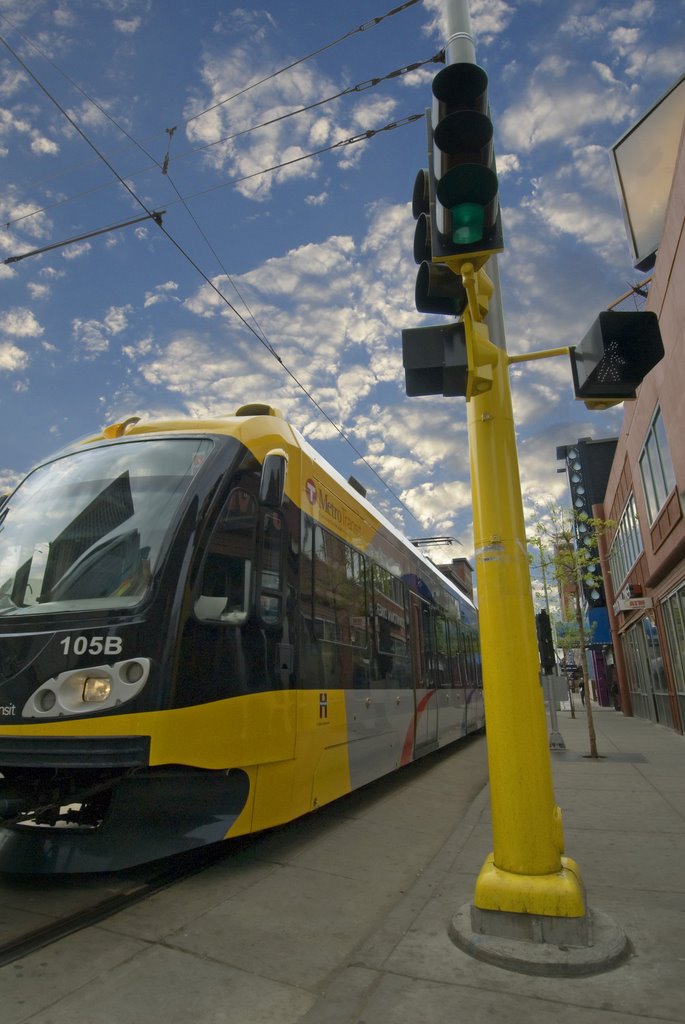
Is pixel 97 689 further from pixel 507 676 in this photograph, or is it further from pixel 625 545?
pixel 625 545

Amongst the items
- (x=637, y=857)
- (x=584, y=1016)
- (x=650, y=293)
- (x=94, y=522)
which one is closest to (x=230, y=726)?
(x=94, y=522)

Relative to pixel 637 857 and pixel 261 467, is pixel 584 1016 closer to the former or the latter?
pixel 637 857

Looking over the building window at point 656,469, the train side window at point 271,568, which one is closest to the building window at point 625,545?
the building window at point 656,469

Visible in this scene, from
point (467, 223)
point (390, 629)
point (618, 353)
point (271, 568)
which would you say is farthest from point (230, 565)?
point (390, 629)

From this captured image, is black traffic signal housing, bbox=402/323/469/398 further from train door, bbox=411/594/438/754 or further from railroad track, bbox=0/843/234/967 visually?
train door, bbox=411/594/438/754

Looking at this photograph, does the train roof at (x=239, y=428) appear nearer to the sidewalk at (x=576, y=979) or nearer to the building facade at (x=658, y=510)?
the sidewalk at (x=576, y=979)

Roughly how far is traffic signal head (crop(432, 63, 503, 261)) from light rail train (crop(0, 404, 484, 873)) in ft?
7.11

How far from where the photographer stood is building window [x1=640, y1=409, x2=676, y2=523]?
49.3 feet

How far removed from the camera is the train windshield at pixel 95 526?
15.3ft

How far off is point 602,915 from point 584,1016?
1082 millimetres

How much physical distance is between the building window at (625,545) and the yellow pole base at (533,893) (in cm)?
1797

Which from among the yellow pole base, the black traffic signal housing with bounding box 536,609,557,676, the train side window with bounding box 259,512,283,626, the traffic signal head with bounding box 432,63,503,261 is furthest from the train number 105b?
the black traffic signal housing with bounding box 536,609,557,676

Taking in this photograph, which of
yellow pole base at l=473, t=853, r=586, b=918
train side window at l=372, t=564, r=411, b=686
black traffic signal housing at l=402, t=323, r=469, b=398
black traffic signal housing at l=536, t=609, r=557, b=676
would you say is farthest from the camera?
black traffic signal housing at l=536, t=609, r=557, b=676

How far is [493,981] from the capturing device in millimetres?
3164
